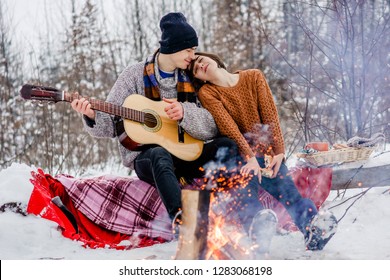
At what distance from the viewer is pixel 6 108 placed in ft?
21.2

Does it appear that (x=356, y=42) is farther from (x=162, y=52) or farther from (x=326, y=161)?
(x=162, y=52)

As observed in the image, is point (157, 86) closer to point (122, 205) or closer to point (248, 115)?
point (248, 115)

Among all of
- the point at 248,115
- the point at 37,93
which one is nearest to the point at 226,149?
the point at 248,115

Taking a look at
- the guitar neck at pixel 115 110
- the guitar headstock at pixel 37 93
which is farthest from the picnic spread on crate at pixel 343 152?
the guitar headstock at pixel 37 93

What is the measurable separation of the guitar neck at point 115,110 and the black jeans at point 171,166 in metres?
0.24

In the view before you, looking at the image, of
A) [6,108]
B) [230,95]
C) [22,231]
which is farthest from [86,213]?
[6,108]

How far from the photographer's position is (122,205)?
366 cm

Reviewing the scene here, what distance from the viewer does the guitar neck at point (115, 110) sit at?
3.31m

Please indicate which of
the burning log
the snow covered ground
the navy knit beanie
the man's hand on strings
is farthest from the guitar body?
the burning log

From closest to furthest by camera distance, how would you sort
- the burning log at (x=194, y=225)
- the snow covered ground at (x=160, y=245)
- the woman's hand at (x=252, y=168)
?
the burning log at (x=194, y=225), the snow covered ground at (x=160, y=245), the woman's hand at (x=252, y=168)

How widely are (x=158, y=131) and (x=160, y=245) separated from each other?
748 millimetres

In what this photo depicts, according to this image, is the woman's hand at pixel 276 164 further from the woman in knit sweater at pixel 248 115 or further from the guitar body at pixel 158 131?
the guitar body at pixel 158 131

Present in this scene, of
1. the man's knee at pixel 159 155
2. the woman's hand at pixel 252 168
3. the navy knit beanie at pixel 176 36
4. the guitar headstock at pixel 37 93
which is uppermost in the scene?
the navy knit beanie at pixel 176 36
